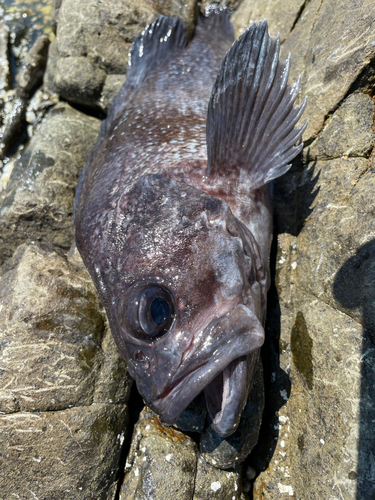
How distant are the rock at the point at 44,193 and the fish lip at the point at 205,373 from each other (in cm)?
286

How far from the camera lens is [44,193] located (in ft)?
14.0

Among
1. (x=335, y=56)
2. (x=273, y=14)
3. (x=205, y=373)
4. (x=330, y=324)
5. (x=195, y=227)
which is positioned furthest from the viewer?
(x=273, y=14)

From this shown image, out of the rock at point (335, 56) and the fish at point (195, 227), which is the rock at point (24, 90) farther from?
the rock at point (335, 56)

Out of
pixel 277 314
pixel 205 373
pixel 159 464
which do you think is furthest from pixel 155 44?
pixel 159 464

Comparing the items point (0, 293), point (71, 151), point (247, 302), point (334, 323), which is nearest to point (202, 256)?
point (247, 302)

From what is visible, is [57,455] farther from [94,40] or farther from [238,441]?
[94,40]

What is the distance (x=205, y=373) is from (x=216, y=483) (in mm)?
1447

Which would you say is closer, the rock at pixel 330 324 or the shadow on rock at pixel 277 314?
the rock at pixel 330 324

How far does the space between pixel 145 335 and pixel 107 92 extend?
4191 mm

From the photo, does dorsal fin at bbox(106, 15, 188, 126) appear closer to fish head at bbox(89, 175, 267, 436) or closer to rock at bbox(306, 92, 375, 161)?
rock at bbox(306, 92, 375, 161)

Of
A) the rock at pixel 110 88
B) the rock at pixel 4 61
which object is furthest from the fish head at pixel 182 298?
the rock at pixel 4 61

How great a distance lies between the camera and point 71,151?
15.1ft

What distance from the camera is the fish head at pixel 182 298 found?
2064 millimetres

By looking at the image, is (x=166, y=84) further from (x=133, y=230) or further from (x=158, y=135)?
(x=133, y=230)
